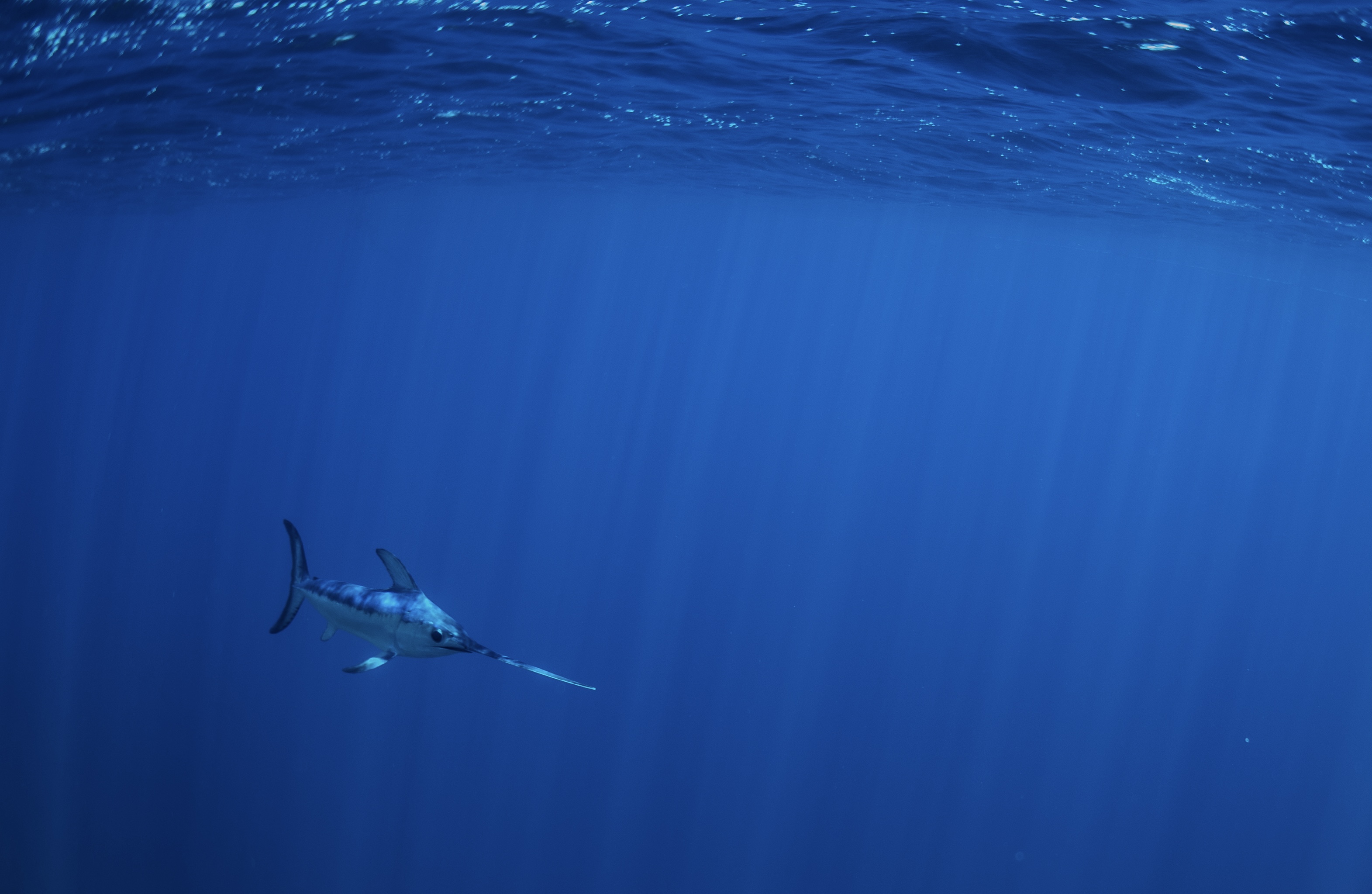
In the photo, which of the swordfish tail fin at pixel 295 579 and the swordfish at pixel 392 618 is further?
the swordfish tail fin at pixel 295 579

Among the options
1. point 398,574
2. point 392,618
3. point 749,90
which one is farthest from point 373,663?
point 749,90

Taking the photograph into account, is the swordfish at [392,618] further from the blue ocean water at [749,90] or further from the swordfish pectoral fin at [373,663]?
the blue ocean water at [749,90]

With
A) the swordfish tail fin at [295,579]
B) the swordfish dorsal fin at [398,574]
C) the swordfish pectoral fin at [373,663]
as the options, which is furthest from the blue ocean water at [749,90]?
the swordfish pectoral fin at [373,663]

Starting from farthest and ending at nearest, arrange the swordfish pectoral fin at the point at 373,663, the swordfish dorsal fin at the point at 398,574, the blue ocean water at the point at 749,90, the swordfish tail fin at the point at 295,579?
the blue ocean water at the point at 749,90 → the swordfish tail fin at the point at 295,579 → the swordfish dorsal fin at the point at 398,574 → the swordfish pectoral fin at the point at 373,663

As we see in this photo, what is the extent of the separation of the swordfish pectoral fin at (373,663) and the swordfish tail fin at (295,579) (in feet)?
2.84

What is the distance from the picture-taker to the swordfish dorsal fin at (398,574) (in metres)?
4.64

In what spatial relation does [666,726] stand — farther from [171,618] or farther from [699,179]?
[699,179]

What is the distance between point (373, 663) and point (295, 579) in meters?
1.23

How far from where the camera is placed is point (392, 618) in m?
A: 4.40

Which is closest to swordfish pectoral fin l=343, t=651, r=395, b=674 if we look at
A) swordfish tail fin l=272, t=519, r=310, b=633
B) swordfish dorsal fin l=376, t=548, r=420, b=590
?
swordfish dorsal fin l=376, t=548, r=420, b=590

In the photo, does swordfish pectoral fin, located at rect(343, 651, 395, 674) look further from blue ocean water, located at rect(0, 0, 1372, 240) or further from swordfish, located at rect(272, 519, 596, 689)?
blue ocean water, located at rect(0, 0, 1372, 240)

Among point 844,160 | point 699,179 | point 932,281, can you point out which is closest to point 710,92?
point 844,160

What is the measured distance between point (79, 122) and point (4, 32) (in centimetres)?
673

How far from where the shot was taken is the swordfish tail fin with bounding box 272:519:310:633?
5.18m
